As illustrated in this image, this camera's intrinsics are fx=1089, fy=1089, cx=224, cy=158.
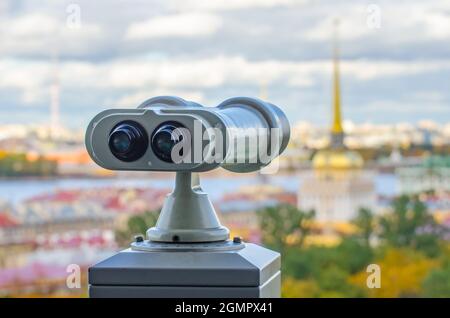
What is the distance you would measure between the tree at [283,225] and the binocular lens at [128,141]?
34.9 feet

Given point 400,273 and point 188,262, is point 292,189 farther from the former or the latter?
point 188,262

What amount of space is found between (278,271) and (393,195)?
12747mm

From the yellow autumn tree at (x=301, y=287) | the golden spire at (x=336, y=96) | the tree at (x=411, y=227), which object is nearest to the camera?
the yellow autumn tree at (x=301, y=287)

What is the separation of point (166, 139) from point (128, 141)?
0.10 ft

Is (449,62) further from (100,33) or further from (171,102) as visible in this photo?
(171,102)

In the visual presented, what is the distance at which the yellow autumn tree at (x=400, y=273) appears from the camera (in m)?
10.2

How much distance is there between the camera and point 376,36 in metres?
14.6

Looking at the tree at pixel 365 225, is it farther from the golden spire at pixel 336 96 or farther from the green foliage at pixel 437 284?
the green foliage at pixel 437 284

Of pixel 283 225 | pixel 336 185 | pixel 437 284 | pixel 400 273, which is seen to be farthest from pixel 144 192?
pixel 336 185

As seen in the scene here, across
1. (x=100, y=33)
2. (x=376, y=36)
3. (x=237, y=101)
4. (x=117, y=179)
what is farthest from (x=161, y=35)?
(x=237, y=101)

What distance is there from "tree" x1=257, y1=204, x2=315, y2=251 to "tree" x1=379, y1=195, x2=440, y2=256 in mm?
896

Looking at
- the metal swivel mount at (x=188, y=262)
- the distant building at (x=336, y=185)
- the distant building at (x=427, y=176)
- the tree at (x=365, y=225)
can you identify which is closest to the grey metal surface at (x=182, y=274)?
the metal swivel mount at (x=188, y=262)

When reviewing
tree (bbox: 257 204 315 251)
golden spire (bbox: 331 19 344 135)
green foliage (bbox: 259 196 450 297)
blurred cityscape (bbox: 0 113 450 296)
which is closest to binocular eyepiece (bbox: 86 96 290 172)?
green foliage (bbox: 259 196 450 297)

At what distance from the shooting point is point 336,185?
49.4ft
